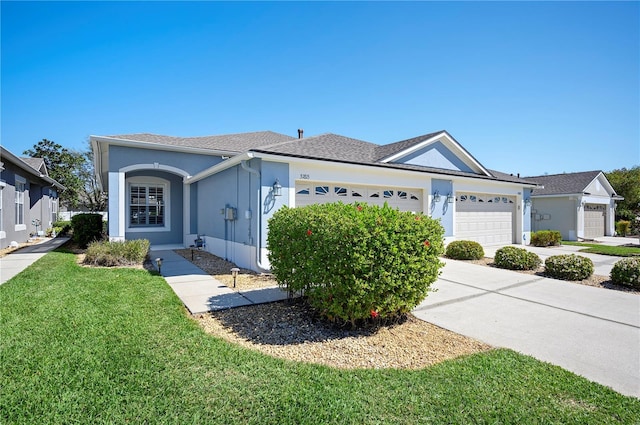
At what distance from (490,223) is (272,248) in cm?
1268

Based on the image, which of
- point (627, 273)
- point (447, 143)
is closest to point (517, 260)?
point (627, 273)

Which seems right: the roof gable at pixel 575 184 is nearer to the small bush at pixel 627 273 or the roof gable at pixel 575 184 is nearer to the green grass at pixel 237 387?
the small bush at pixel 627 273

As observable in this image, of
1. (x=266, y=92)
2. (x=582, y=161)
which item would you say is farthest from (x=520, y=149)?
(x=582, y=161)

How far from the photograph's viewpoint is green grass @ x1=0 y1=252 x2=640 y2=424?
101 inches

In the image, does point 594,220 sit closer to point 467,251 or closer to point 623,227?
point 623,227

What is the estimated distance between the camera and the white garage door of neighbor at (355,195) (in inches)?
368

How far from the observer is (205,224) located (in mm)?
12766

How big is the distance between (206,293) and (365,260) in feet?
13.0

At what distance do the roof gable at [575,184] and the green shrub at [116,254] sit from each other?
78.6 feet

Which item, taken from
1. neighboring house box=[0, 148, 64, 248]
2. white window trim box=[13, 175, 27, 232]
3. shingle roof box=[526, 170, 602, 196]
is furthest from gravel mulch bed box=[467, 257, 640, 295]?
white window trim box=[13, 175, 27, 232]

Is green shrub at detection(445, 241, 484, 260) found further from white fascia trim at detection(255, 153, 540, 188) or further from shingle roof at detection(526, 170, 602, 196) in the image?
shingle roof at detection(526, 170, 602, 196)

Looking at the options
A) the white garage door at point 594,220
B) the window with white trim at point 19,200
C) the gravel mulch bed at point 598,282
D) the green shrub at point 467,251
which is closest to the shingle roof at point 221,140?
the window with white trim at point 19,200

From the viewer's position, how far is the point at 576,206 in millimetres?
19969

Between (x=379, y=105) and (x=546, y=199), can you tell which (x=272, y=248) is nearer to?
(x=379, y=105)
